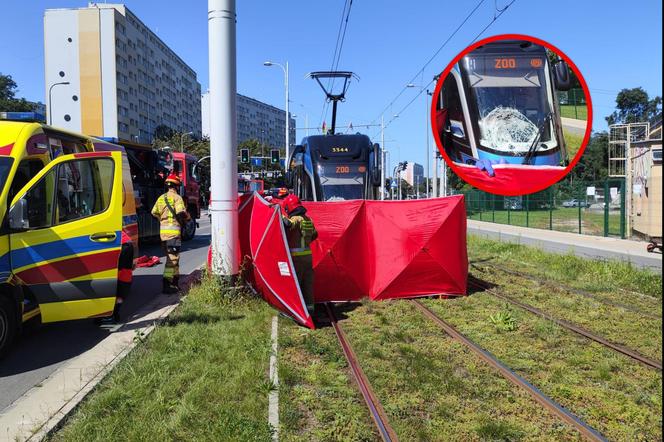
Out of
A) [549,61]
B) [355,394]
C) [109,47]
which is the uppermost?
[109,47]

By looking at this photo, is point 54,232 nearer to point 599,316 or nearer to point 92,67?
point 599,316

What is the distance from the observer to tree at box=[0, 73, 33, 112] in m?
75.4

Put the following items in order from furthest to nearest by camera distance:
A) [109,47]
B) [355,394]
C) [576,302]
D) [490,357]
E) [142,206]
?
[109,47] → [142,206] → [576,302] → [490,357] → [355,394]

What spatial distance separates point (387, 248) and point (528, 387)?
4.24m

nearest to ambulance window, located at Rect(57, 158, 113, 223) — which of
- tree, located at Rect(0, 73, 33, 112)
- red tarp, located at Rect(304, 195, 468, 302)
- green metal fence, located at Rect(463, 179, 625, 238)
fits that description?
red tarp, located at Rect(304, 195, 468, 302)

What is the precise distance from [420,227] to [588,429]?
5065 mm

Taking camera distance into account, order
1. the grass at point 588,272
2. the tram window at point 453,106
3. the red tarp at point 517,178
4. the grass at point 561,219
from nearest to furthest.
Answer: the red tarp at point 517,178 < the tram window at point 453,106 < the grass at point 588,272 < the grass at point 561,219

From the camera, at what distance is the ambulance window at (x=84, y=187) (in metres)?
6.31

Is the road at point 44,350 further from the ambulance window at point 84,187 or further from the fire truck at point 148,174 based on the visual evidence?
the fire truck at point 148,174

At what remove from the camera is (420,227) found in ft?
28.7

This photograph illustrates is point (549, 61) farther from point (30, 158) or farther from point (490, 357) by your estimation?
point (30, 158)

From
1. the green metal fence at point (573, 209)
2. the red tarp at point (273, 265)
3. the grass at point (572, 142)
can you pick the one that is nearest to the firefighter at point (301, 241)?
the red tarp at point (273, 265)

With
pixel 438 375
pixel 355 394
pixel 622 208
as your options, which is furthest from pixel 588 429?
pixel 622 208

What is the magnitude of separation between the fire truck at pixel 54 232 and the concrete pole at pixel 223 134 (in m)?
1.66
